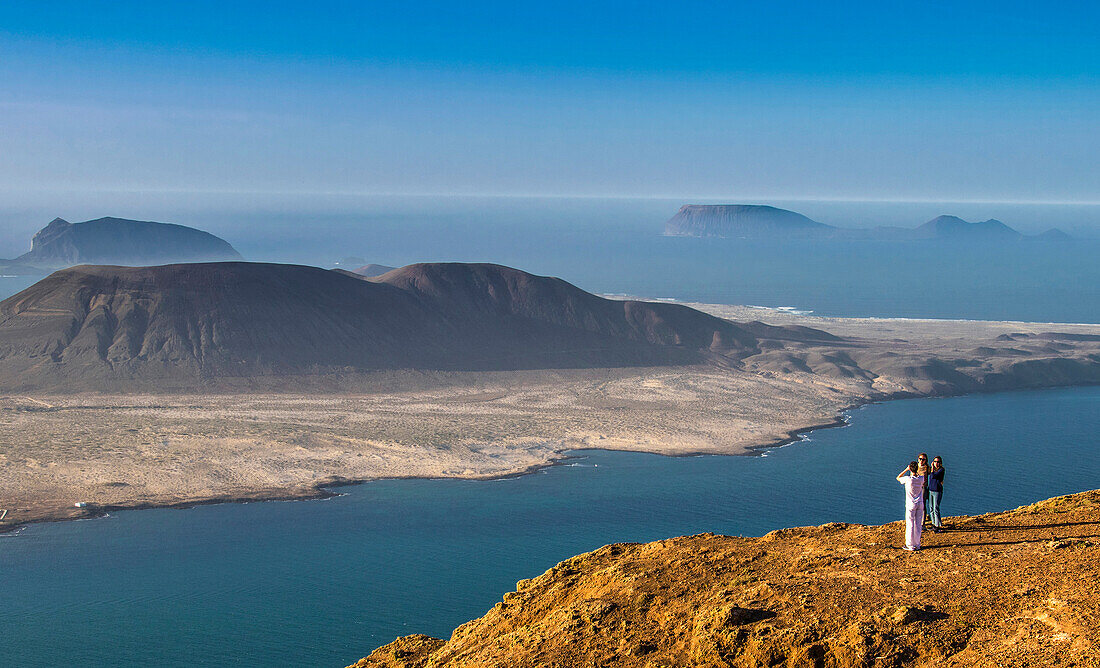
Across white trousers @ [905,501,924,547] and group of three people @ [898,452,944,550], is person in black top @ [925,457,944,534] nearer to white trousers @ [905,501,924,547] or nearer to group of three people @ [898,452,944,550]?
group of three people @ [898,452,944,550]

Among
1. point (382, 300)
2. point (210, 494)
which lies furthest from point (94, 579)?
point (382, 300)

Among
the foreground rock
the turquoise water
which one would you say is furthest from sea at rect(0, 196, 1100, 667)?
the foreground rock

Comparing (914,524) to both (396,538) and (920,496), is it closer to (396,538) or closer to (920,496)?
(920,496)

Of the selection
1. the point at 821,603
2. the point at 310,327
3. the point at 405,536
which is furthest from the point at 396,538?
the point at 310,327

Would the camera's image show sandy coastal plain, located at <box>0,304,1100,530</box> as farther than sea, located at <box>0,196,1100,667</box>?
Yes

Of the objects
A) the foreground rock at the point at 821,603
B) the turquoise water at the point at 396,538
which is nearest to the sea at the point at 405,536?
the turquoise water at the point at 396,538

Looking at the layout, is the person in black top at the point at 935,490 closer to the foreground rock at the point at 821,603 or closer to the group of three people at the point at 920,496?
the group of three people at the point at 920,496
